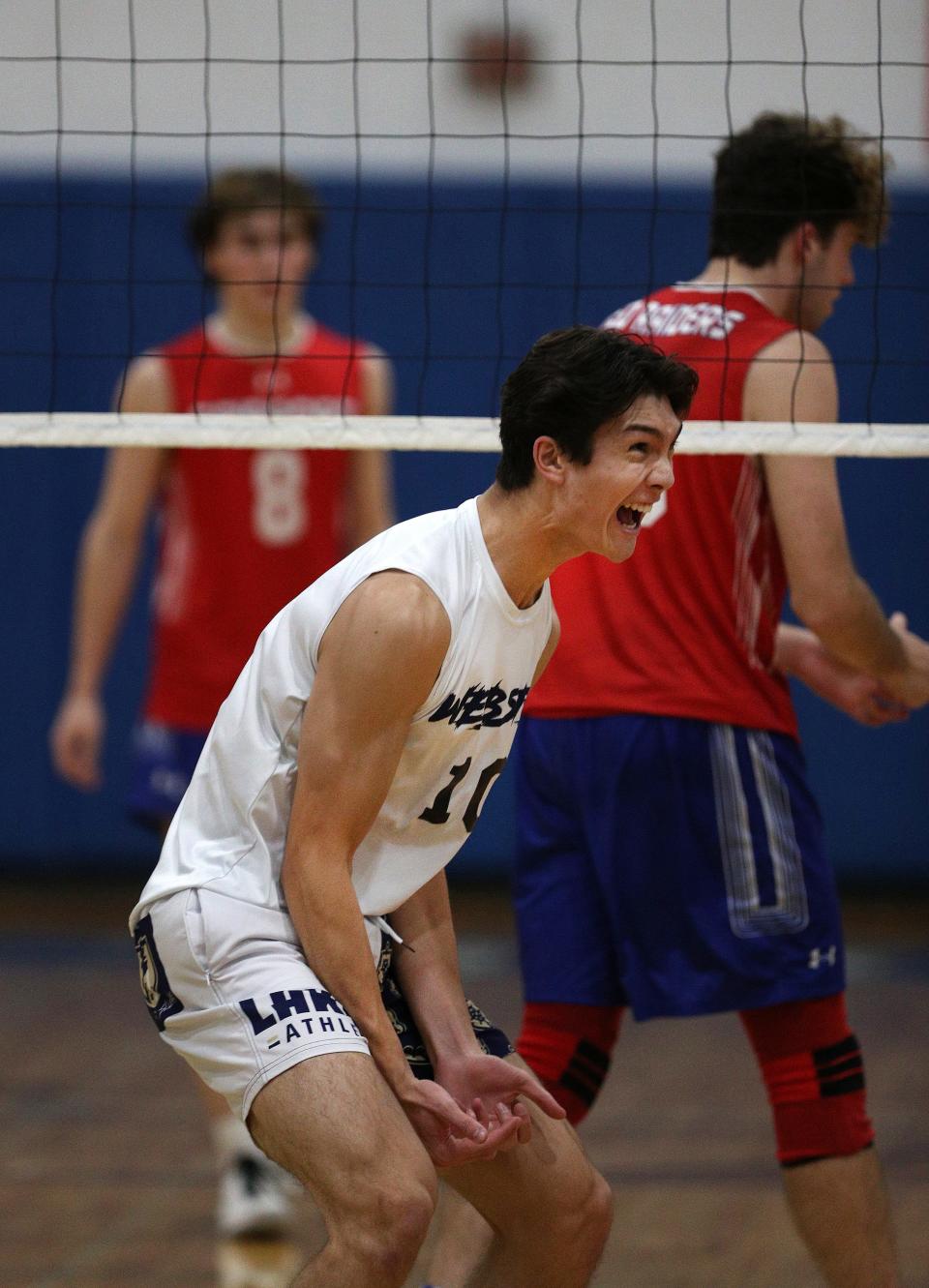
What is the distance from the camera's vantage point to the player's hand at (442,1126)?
2.77 m

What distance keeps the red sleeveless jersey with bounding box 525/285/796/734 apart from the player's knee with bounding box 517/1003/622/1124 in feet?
1.93

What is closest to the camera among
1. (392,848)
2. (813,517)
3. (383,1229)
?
(383,1229)

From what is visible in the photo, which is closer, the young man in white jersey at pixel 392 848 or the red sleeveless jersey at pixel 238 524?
the young man in white jersey at pixel 392 848

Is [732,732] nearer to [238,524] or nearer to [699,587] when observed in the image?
[699,587]

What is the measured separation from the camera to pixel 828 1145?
3477mm

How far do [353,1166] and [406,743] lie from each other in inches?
24.8

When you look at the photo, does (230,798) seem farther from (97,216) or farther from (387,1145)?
(97,216)

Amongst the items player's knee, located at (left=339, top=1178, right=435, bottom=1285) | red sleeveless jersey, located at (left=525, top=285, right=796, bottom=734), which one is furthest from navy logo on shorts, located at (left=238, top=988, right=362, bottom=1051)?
red sleeveless jersey, located at (left=525, top=285, right=796, bottom=734)

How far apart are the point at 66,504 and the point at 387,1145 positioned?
528 centimetres

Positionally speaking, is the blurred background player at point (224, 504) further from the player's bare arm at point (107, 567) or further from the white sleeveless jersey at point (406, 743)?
the white sleeveless jersey at point (406, 743)

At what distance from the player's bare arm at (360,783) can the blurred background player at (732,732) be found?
34.5 inches

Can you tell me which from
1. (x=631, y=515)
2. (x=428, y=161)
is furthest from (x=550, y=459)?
(x=428, y=161)

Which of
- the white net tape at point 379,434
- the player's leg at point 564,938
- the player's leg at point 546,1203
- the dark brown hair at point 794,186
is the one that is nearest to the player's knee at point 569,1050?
the player's leg at point 564,938

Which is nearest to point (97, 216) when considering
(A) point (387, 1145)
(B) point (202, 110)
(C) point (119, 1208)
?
(B) point (202, 110)
